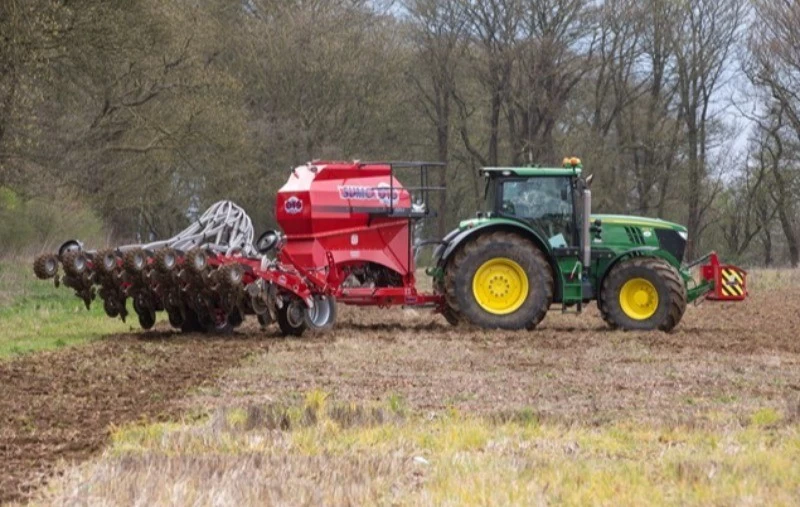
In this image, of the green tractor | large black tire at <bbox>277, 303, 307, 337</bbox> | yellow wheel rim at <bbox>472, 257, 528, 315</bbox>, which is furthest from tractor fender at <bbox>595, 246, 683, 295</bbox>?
large black tire at <bbox>277, 303, 307, 337</bbox>

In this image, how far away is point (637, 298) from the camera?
16984mm

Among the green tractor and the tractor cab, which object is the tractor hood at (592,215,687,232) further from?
the tractor cab

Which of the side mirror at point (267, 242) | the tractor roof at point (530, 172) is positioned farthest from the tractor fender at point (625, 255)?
the side mirror at point (267, 242)

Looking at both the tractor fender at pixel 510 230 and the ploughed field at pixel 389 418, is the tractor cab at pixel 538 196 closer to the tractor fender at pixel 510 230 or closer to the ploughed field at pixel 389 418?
the tractor fender at pixel 510 230

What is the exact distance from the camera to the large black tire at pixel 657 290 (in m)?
16.8

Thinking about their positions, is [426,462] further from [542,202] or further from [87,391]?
[542,202]

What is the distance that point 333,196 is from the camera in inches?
680

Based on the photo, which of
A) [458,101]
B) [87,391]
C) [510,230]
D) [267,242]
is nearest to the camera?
[87,391]

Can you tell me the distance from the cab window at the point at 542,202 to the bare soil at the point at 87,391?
13.6 ft

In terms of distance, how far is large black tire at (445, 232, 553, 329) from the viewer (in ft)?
55.5

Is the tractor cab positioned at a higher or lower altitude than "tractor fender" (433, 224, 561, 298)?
higher

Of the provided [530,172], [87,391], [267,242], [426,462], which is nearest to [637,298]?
[530,172]

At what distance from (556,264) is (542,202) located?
2.84 feet

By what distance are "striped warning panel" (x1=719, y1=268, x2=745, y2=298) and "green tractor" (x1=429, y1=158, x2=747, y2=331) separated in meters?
Answer: 0.01
